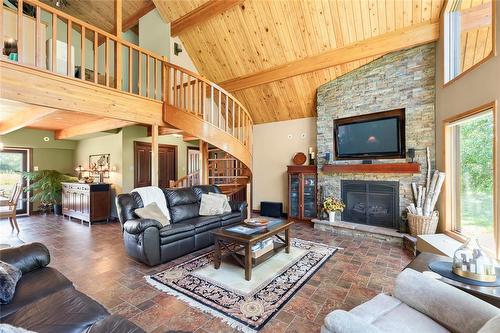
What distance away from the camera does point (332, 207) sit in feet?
16.1

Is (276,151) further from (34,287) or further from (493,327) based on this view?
(493,327)

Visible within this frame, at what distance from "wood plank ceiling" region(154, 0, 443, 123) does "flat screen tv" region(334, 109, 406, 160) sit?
3.58 feet

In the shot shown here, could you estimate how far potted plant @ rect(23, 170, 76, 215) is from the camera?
245 inches

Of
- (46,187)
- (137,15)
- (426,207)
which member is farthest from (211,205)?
(137,15)


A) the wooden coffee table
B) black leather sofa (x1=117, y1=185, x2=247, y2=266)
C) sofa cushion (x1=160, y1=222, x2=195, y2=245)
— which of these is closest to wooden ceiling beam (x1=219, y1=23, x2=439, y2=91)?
black leather sofa (x1=117, y1=185, x2=247, y2=266)

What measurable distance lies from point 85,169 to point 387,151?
7.77 meters

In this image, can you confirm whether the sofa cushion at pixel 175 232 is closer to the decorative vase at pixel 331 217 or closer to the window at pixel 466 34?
the decorative vase at pixel 331 217

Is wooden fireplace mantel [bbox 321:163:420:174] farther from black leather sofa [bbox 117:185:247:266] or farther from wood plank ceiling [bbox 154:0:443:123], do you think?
black leather sofa [bbox 117:185:247:266]

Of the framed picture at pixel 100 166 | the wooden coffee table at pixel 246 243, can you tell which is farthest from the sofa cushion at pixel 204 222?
the framed picture at pixel 100 166

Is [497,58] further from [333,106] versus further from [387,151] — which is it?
[333,106]

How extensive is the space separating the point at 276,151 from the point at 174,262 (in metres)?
4.18

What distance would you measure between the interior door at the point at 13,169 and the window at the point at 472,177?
380 inches

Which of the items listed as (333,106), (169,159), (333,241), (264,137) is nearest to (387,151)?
(333,106)

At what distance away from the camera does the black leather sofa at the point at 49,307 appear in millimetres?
1194
